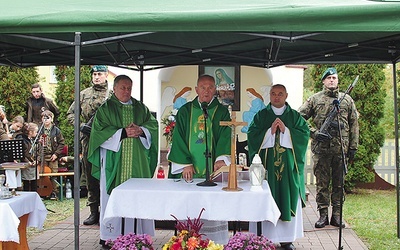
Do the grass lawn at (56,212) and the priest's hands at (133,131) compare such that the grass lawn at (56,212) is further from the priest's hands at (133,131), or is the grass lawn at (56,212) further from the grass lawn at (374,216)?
the grass lawn at (374,216)

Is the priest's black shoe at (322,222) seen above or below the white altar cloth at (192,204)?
below

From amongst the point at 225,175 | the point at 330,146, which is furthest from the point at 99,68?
the point at 225,175

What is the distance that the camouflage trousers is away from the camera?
23.7 feet

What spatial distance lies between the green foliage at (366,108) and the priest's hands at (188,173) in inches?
234

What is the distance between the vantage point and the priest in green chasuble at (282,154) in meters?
5.64

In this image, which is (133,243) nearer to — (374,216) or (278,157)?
(278,157)

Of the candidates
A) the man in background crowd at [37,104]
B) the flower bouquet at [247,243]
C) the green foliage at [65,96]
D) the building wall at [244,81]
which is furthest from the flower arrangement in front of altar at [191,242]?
the building wall at [244,81]

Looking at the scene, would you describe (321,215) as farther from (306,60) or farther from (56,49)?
(56,49)

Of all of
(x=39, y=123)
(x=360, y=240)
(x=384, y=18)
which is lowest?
(x=360, y=240)

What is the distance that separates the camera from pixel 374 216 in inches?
325

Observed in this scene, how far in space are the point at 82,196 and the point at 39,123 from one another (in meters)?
1.50

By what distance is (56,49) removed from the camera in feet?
20.8

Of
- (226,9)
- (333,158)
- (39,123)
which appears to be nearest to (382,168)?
(333,158)

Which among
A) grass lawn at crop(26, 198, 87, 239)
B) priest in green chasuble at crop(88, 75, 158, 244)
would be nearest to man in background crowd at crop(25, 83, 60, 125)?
grass lawn at crop(26, 198, 87, 239)
